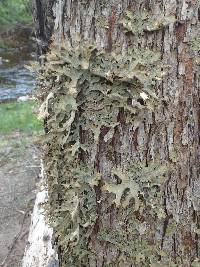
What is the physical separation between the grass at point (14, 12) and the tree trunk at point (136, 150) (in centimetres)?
1705

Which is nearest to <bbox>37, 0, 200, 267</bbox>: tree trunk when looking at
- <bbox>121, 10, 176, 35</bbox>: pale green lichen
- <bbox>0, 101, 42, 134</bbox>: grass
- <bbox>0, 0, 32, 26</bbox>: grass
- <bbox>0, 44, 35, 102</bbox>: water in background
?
<bbox>121, 10, 176, 35</bbox>: pale green lichen

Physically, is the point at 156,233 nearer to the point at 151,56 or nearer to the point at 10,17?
the point at 151,56

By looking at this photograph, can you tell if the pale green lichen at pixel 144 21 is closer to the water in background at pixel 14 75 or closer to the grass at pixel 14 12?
the water in background at pixel 14 75

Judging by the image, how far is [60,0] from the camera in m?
1.62

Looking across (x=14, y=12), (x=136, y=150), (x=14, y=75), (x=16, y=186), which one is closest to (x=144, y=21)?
(x=136, y=150)

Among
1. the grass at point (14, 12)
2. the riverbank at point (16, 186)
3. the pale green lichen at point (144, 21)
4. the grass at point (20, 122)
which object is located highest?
the grass at point (14, 12)

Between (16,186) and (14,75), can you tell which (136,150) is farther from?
(14,75)

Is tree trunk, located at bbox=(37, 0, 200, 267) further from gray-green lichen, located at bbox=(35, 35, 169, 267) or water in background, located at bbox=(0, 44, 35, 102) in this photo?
water in background, located at bbox=(0, 44, 35, 102)

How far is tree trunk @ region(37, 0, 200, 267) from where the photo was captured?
1.55 meters

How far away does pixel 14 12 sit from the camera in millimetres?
18531

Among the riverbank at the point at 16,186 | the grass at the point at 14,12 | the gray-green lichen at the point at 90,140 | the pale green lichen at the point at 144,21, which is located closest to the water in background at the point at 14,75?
the grass at the point at 14,12

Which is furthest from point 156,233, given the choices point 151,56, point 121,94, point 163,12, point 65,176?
point 163,12

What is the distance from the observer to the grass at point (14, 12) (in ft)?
59.2

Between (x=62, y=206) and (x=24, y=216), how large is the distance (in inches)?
112
